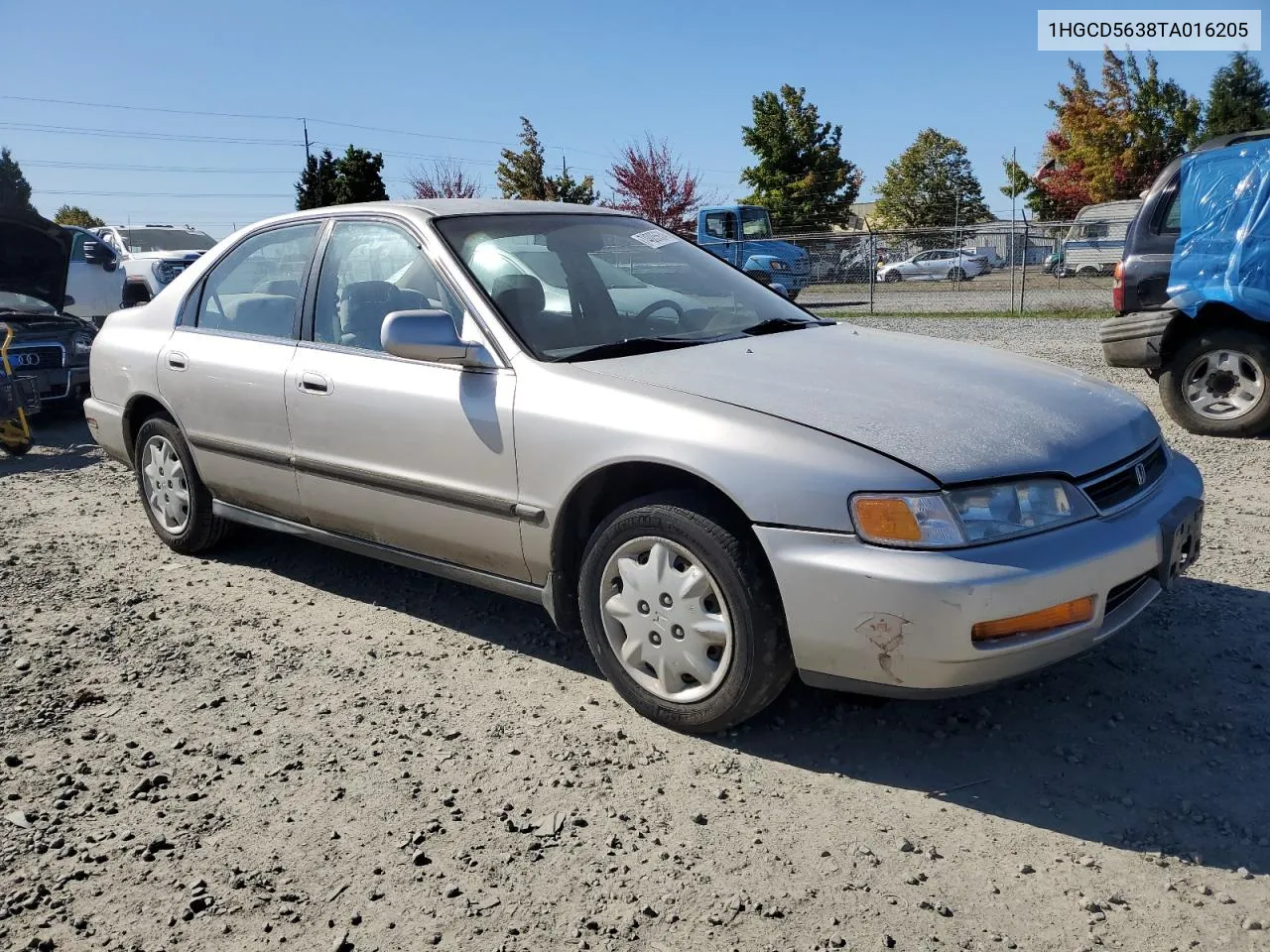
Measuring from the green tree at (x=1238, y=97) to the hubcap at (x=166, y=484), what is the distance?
39.7 metres

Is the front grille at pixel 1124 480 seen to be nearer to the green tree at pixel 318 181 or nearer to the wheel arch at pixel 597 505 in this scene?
the wheel arch at pixel 597 505

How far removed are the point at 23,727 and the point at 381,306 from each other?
73.6 inches

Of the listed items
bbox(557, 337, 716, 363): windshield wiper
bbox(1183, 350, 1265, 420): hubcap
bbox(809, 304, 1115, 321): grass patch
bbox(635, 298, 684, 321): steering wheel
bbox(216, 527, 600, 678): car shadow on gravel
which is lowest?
bbox(216, 527, 600, 678): car shadow on gravel

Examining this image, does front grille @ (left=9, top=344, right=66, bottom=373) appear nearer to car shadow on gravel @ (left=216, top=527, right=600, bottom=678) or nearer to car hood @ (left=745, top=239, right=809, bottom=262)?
car shadow on gravel @ (left=216, top=527, right=600, bottom=678)

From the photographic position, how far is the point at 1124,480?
3064mm

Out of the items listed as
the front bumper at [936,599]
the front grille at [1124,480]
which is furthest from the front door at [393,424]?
the front grille at [1124,480]

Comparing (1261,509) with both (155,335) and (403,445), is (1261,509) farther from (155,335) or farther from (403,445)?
(155,335)

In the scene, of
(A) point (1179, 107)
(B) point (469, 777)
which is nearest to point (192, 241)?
(B) point (469, 777)

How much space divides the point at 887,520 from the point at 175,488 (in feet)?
12.2

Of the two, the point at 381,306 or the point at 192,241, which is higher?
the point at 192,241

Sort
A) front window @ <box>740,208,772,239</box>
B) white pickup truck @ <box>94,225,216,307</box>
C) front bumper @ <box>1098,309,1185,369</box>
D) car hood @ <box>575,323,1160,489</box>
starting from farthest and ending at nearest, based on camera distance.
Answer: front window @ <box>740,208,772,239</box>
white pickup truck @ <box>94,225,216,307</box>
front bumper @ <box>1098,309,1185,369</box>
car hood @ <box>575,323,1160,489</box>

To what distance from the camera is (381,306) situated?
3.95 meters

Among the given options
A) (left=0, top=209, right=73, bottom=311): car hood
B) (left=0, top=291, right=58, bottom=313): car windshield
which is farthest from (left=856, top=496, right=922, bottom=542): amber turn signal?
(left=0, top=291, right=58, bottom=313): car windshield

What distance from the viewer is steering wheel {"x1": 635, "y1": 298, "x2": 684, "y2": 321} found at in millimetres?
3871
